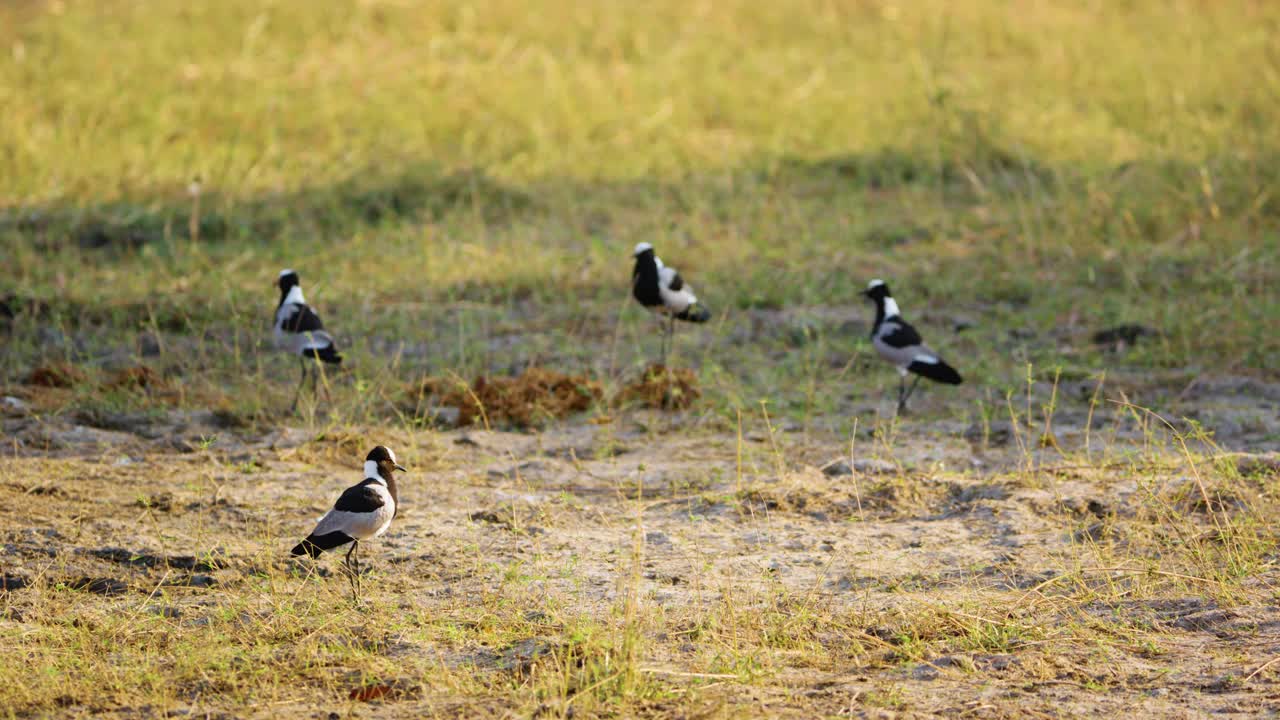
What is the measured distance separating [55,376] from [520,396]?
2380 mm

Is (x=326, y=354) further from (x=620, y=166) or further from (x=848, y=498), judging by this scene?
(x=620, y=166)

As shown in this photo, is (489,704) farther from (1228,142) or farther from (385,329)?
(1228,142)

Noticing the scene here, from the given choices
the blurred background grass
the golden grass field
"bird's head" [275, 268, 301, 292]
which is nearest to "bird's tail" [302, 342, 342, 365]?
the golden grass field

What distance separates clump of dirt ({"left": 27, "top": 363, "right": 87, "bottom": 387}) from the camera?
7.32 metres

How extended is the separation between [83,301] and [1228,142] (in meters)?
8.69

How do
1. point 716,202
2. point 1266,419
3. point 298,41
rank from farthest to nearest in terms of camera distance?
point 298,41
point 716,202
point 1266,419

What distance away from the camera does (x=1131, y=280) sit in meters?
9.12

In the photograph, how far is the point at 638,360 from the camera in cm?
788

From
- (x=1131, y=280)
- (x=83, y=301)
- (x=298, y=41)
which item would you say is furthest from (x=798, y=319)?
(x=298, y=41)

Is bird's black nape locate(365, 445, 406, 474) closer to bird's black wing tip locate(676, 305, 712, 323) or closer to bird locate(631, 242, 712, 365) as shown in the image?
bird locate(631, 242, 712, 365)

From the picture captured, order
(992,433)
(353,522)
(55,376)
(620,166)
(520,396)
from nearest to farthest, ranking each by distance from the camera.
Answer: (353,522) < (992,433) < (520,396) < (55,376) < (620,166)

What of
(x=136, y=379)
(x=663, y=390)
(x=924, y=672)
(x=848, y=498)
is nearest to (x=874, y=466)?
(x=848, y=498)

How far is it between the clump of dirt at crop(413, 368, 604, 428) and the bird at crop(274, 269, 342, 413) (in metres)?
0.48

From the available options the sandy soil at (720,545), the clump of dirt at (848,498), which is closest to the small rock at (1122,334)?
the sandy soil at (720,545)
